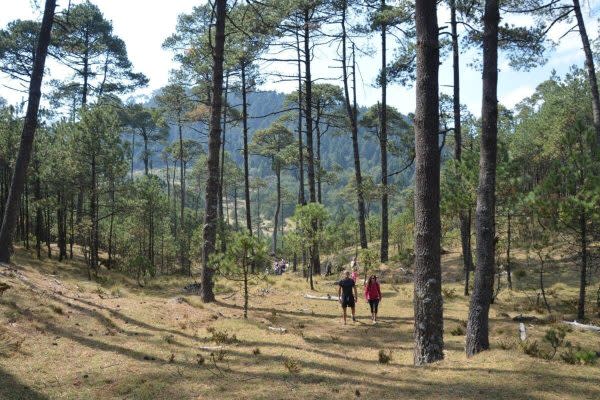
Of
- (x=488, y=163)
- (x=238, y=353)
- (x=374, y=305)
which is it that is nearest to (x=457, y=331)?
(x=374, y=305)

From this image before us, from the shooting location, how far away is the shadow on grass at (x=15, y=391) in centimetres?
532

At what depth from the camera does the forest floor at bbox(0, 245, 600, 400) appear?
5.63 meters

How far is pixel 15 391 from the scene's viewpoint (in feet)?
18.0

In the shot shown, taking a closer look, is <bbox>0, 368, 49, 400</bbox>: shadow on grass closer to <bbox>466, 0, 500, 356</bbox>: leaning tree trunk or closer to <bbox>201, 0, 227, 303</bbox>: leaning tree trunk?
<bbox>466, 0, 500, 356</bbox>: leaning tree trunk

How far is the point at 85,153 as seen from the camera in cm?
1928

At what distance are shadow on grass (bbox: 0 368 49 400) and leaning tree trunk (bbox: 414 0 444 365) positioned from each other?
210 inches

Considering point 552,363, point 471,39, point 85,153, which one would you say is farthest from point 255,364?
point 85,153

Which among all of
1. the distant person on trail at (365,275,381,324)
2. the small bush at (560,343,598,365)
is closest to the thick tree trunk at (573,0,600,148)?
the distant person on trail at (365,275,381,324)

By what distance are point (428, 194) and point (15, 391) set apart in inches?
246

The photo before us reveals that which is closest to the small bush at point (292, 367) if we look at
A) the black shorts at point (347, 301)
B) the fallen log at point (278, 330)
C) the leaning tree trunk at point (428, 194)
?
the leaning tree trunk at point (428, 194)

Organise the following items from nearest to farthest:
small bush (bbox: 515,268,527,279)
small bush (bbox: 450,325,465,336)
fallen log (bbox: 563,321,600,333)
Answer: small bush (bbox: 450,325,465,336) < fallen log (bbox: 563,321,600,333) < small bush (bbox: 515,268,527,279)

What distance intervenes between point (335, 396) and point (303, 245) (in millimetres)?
12026

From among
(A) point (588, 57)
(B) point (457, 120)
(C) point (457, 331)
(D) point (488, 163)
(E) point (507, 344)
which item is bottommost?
(C) point (457, 331)

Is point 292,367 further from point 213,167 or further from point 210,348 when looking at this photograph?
point 213,167
